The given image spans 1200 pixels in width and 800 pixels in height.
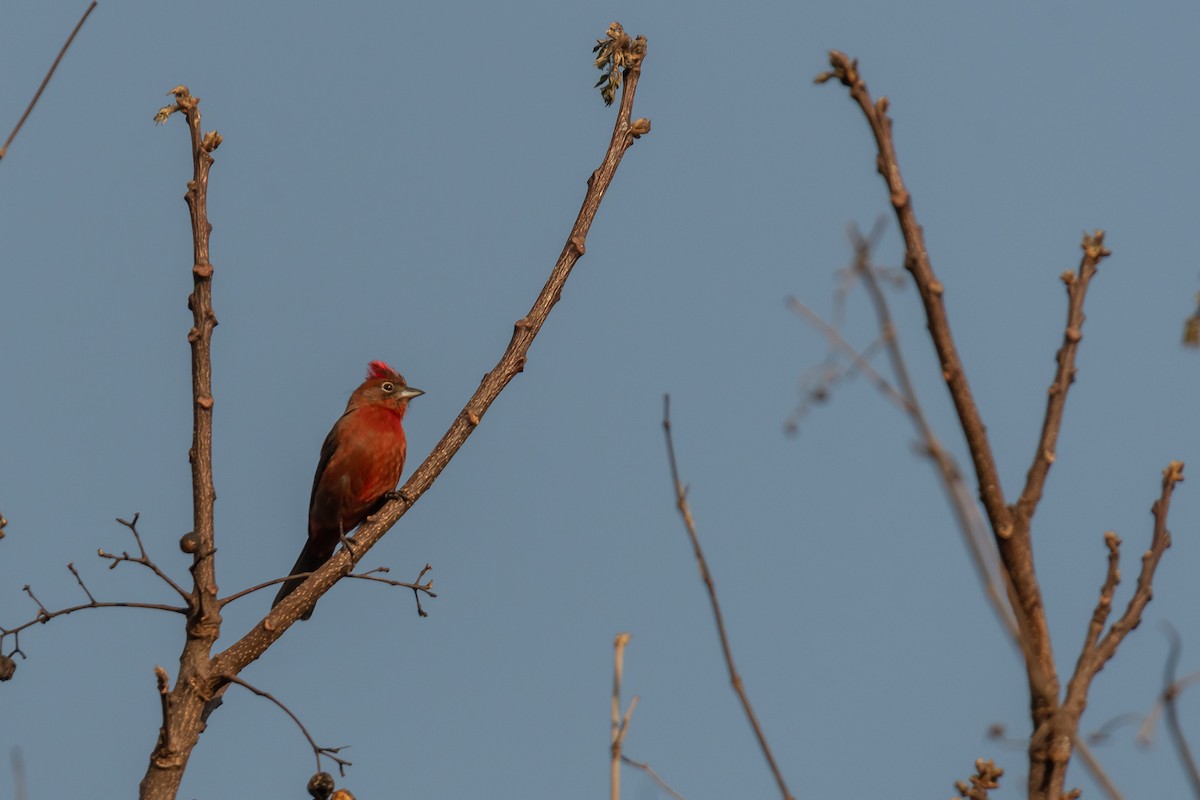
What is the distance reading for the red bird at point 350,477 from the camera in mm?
9266

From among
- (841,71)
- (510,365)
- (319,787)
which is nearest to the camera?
(841,71)

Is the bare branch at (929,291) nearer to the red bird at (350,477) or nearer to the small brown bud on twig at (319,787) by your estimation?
the small brown bud on twig at (319,787)

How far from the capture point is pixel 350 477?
9297 mm

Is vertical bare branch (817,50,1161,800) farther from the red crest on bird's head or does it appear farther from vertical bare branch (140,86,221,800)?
the red crest on bird's head

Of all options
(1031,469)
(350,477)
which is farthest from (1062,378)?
(350,477)

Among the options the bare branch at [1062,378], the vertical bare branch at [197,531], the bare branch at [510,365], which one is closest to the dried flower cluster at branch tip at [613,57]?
the bare branch at [510,365]

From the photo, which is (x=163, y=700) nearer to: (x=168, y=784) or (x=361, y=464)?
(x=168, y=784)

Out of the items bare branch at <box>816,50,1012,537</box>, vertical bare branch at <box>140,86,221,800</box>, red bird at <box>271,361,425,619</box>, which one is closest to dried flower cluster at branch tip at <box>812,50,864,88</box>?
bare branch at <box>816,50,1012,537</box>

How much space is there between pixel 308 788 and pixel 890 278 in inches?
125

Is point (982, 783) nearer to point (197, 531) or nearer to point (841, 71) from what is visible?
point (841, 71)

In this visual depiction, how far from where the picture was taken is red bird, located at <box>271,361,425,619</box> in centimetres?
927

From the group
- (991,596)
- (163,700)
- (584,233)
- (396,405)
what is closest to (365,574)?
(163,700)

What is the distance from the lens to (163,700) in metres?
4.57

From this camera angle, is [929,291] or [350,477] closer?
[929,291]
